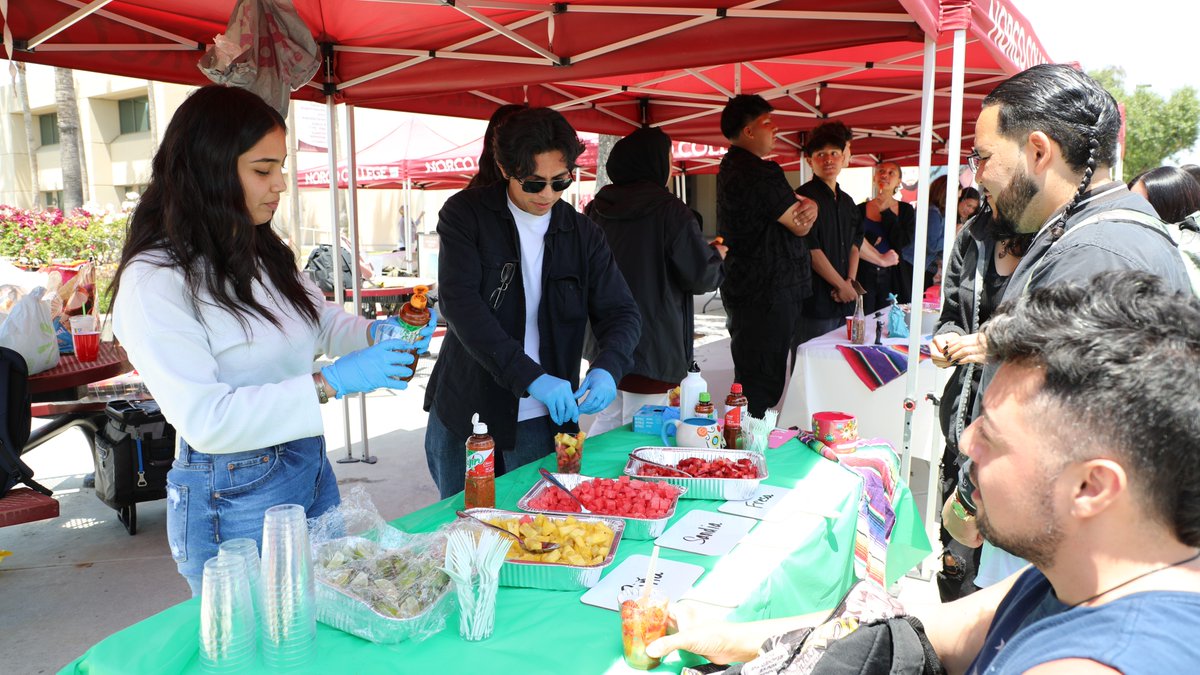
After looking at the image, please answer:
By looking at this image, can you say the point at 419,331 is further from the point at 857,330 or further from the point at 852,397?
the point at 857,330

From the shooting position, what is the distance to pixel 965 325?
2.44 meters

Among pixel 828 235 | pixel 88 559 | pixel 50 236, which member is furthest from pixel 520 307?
pixel 50 236

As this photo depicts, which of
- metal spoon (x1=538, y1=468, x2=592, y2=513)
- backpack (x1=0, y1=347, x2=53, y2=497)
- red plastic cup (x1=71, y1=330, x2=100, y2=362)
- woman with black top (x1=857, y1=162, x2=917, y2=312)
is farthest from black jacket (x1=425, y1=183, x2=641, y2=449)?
woman with black top (x1=857, y1=162, x2=917, y2=312)

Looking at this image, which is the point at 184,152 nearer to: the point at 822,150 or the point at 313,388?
the point at 313,388

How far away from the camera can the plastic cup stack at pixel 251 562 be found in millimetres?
1283

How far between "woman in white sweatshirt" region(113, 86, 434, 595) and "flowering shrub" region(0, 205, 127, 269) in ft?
28.0

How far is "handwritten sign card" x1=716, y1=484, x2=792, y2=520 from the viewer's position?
81.0 inches

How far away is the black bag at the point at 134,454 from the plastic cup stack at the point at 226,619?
9.93 ft

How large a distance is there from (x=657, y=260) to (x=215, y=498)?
8.14 ft

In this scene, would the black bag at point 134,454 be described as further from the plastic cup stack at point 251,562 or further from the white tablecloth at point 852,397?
the white tablecloth at point 852,397

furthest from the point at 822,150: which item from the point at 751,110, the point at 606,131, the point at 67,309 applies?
the point at 67,309

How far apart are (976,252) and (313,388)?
74.6 inches

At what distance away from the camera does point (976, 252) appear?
2361mm

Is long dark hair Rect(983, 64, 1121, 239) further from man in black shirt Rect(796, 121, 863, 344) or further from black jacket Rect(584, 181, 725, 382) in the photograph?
man in black shirt Rect(796, 121, 863, 344)
